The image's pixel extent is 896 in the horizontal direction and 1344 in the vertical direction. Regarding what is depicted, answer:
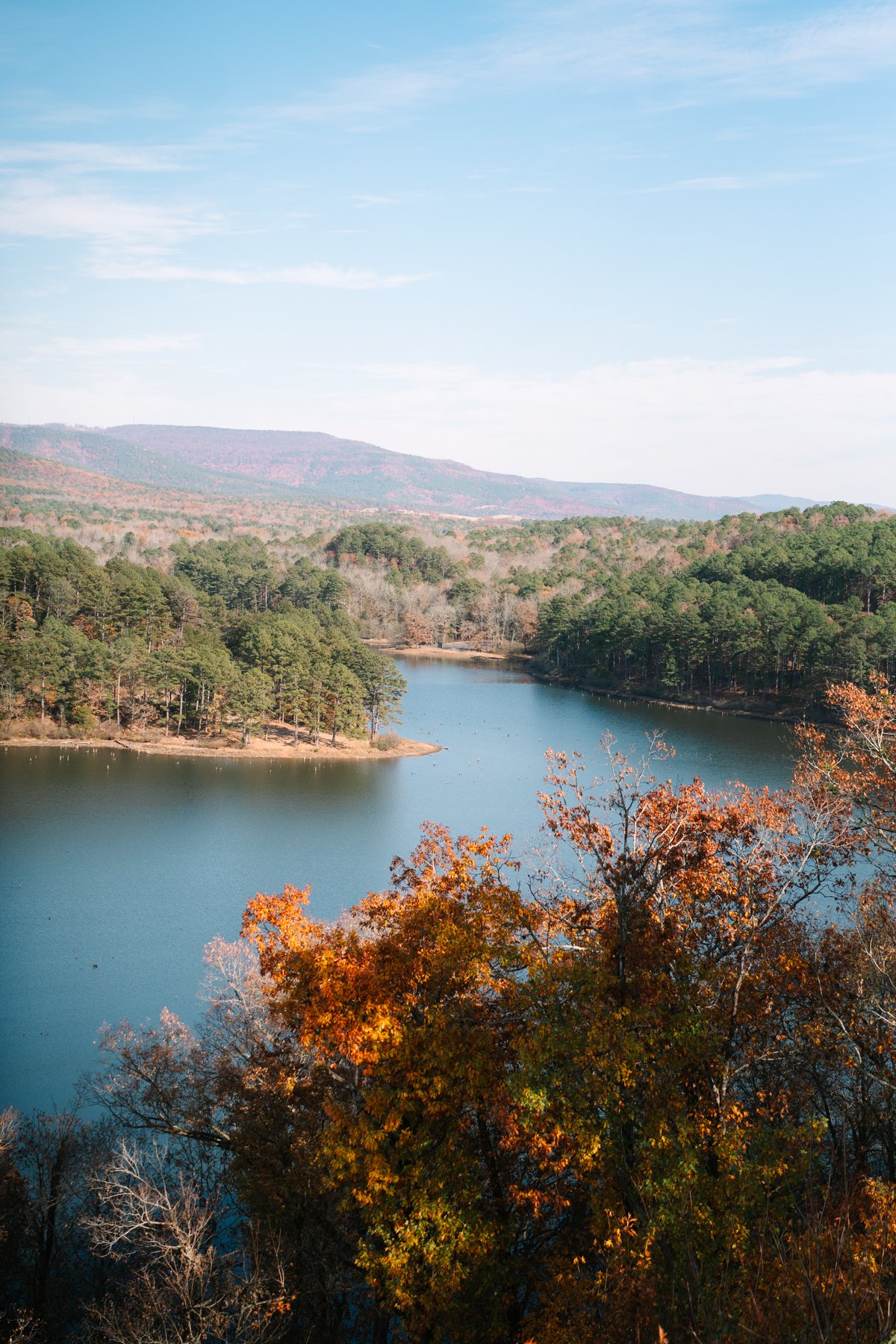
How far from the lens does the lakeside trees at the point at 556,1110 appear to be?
5.48 meters

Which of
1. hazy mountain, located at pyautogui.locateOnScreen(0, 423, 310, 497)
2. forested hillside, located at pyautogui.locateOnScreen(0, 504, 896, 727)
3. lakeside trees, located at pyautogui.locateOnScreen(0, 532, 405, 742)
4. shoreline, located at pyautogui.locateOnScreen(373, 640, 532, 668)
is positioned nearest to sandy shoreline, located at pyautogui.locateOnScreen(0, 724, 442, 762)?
lakeside trees, located at pyautogui.locateOnScreen(0, 532, 405, 742)

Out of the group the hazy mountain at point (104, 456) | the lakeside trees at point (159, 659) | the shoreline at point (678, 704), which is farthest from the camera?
the hazy mountain at point (104, 456)

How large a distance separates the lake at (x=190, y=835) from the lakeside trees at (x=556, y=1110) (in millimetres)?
5819

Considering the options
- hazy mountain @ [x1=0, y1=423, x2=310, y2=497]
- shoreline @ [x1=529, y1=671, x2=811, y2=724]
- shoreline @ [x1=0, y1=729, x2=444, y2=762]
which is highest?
hazy mountain @ [x1=0, y1=423, x2=310, y2=497]

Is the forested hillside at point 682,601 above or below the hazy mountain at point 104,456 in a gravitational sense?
below

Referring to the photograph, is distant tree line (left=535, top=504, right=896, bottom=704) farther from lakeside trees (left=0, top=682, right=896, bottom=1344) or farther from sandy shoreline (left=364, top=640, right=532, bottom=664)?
lakeside trees (left=0, top=682, right=896, bottom=1344)

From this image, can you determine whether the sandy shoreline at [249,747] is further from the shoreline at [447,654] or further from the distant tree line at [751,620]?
the shoreline at [447,654]

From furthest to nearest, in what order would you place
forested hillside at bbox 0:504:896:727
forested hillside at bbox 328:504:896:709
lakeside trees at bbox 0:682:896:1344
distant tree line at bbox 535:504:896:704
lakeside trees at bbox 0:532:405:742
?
1. forested hillside at bbox 328:504:896:709
2. distant tree line at bbox 535:504:896:704
3. forested hillside at bbox 0:504:896:727
4. lakeside trees at bbox 0:532:405:742
5. lakeside trees at bbox 0:682:896:1344

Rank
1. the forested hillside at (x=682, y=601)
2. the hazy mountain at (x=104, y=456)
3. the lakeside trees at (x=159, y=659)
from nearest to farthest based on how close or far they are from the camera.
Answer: the lakeside trees at (x=159, y=659) → the forested hillside at (x=682, y=601) → the hazy mountain at (x=104, y=456)

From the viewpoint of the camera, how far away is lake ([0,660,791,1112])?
1453cm

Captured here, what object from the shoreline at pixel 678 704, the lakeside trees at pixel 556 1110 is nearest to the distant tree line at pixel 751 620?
the shoreline at pixel 678 704

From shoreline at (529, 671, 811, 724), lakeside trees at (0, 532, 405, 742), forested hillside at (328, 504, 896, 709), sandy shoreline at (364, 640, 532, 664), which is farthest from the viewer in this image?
sandy shoreline at (364, 640, 532, 664)

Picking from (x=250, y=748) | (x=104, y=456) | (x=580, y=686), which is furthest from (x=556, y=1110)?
(x=104, y=456)

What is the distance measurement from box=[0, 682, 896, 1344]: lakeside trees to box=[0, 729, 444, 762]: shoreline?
23.5m
